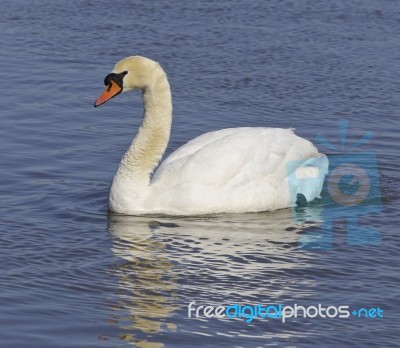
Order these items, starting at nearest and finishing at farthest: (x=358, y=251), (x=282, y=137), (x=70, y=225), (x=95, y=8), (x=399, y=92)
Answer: (x=358, y=251) → (x=70, y=225) → (x=282, y=137) → (x=399, y=92) → (x=95, y=8)

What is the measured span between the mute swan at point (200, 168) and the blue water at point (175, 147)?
164mm

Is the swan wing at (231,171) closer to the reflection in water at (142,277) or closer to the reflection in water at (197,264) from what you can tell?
the reflection in water at (197,264)

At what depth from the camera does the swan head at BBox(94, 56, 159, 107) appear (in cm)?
1013

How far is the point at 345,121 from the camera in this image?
1253 centimetres

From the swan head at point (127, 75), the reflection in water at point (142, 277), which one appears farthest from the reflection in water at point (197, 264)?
the swan head at point (127, 75)

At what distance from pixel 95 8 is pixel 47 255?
28.6 feet

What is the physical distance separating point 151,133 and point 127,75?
22.0 inches

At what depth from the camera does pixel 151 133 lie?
1034cm

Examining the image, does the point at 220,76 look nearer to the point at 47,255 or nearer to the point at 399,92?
the point at 399,92

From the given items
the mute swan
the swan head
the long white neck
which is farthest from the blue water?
the swan head

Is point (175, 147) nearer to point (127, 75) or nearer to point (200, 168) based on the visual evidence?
point (127, 75)

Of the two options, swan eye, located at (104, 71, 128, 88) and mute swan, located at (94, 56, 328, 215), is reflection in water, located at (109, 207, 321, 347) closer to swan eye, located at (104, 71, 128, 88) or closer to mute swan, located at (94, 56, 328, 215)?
mute swan, located at (94, 56, 328, 215)

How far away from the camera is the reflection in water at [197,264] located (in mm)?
7469

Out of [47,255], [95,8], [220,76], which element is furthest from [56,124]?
[95,8]
